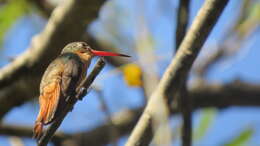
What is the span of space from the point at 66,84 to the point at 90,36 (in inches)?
103

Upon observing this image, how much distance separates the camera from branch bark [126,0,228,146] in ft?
8.57

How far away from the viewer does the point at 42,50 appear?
3922 millimetres

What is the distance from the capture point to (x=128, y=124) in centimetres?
522

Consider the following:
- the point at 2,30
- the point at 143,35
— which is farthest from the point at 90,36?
the point at 143,35

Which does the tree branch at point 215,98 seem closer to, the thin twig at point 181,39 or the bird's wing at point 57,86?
the thin twig at point 181,39

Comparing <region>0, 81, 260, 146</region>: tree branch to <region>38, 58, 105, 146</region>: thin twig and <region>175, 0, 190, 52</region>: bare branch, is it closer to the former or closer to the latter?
<region>175, 0, 190, 52</region>: bare branch

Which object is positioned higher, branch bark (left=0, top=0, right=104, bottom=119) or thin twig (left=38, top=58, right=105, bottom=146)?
thin twig (left=38, top=58, right=105, bottom=146)

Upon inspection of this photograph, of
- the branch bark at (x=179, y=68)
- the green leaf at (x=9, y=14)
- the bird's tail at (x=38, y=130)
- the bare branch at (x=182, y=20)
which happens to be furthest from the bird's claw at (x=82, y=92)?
the green leaf at (x=9, y=14)

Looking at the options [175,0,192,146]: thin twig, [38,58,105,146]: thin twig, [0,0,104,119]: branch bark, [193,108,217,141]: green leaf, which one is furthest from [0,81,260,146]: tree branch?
[38,58,105,146]: thin twig

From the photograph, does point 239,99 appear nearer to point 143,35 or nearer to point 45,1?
point 45,1

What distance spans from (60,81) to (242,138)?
1.66m

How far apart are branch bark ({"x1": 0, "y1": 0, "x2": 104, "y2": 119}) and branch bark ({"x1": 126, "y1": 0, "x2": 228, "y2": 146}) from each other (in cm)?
88

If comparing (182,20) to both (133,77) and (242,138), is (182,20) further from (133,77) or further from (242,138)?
(242,138)

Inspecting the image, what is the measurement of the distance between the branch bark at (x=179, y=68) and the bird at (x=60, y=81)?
31cm
